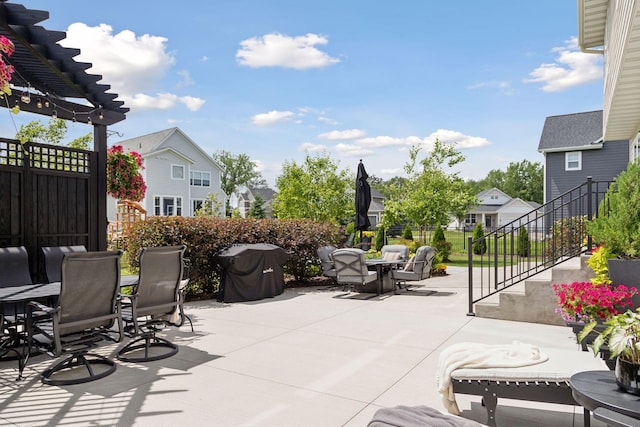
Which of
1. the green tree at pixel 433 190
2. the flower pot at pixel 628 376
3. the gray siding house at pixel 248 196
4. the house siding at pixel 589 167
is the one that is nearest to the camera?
the flower pot at pixel 628 376

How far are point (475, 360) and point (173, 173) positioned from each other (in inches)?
1083

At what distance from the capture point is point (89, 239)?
7.59 meters

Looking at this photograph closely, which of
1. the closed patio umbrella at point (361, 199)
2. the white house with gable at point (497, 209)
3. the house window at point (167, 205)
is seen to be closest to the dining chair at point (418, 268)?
the closed patio umbrella at point (361, 199)

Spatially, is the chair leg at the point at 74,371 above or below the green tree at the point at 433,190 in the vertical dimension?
below

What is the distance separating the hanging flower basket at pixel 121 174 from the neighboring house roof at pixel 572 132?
21464mm

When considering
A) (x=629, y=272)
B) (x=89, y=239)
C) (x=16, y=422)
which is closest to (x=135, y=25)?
(x=89, y=239)

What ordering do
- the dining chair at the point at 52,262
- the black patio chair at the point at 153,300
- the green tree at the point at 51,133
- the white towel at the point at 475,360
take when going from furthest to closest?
the green tree at the point at 51,133
the dining chair at the point at 52,262
the black patio chair at the point at 153,300
the white towel at the point at 475,360

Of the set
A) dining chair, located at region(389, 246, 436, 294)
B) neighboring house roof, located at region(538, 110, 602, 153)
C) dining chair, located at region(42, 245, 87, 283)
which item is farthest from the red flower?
neighboring house roof, located at region(538, 110, 602, 153)

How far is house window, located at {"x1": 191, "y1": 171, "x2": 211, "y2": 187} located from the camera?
98.8 ft

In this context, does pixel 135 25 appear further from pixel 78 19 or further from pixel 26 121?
pixel 26 121

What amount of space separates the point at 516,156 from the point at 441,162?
51079 mm

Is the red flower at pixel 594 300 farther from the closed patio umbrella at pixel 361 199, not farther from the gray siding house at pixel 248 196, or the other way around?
the gray siding house at pixel 248 196

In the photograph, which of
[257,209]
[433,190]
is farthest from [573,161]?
[257,209]

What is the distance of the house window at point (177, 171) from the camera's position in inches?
1117
